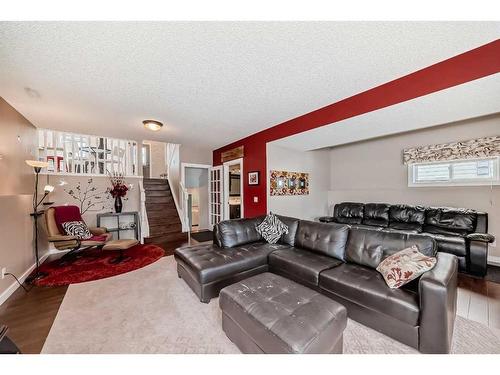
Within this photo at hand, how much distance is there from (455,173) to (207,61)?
15.8 ft

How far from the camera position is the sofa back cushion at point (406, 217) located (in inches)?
144

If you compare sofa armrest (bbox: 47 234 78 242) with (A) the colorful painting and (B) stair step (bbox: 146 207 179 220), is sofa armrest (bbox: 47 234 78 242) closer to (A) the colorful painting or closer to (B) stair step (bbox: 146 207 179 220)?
(B) stair step (bbox: 146 207 179 220)

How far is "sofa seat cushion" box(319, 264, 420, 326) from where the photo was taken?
150cm

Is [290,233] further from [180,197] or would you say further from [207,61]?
[180,197]

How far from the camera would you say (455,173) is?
3.71 meters

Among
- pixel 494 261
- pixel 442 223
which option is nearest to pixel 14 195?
pixel 442 223

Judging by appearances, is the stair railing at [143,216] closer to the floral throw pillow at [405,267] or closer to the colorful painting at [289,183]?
the colorful painting at [289,183]

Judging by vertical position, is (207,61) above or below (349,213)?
above

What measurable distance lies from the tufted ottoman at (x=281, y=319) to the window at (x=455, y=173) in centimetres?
403

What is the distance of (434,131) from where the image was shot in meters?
3.91

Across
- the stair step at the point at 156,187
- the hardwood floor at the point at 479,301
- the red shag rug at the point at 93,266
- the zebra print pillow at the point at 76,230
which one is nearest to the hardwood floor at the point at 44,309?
the hardwood floor at the point at 479,301
